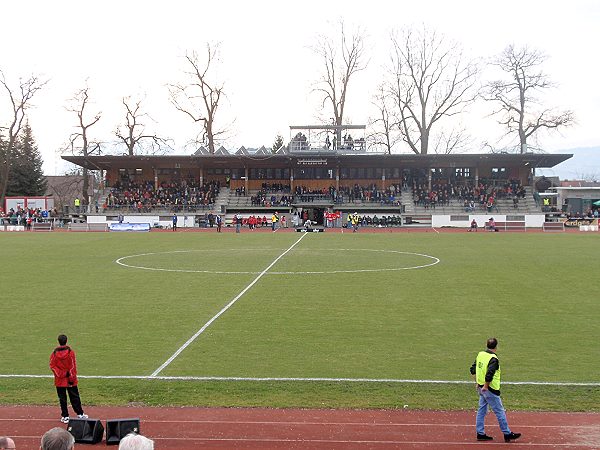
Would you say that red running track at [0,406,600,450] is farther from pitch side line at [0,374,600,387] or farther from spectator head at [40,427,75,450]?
spectator head at [40,427,75,450]

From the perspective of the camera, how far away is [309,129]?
70500mm

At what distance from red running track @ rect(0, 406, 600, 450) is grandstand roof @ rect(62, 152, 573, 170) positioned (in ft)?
187

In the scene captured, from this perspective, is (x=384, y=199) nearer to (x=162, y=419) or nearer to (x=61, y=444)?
(x=162, y=419)

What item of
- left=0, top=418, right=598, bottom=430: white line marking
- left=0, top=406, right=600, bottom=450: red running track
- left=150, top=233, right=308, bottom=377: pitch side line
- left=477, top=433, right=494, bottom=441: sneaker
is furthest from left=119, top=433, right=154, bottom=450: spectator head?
left=150, top=233, right=308, bottom=377: pitch side line

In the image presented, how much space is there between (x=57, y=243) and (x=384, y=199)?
113 feet

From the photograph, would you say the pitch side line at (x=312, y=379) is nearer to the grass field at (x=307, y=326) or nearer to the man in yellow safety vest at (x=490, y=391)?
the grass field at (x=307, y=326)

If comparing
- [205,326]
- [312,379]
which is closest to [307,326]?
[205,326]

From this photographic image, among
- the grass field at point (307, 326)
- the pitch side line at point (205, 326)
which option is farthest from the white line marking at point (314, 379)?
the pitch side line at point (205, 326)

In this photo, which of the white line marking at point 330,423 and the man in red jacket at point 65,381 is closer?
the white line marking at point 330,423

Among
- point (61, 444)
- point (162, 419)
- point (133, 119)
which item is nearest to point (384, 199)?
point (133, 119)

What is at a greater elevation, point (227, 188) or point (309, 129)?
point (309, 129)

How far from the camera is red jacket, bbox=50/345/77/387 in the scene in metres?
9.51

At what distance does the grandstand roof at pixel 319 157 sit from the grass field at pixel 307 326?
35.9 meters

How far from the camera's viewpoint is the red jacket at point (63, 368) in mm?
9508
